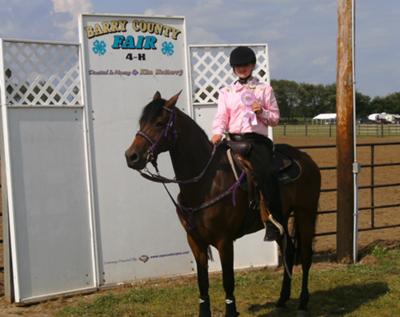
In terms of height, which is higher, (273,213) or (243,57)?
(243,57)

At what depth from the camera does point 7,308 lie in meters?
5.94

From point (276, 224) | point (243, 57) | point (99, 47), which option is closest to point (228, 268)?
point (276, 224)

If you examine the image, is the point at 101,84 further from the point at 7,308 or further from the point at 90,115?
the point at 7,308

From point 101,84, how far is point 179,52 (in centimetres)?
108

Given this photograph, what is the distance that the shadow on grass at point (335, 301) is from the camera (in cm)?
565

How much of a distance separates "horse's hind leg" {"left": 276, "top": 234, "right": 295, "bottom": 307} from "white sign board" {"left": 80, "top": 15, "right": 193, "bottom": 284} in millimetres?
1543

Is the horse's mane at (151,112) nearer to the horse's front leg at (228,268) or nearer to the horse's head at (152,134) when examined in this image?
the horse's head at (152,134)

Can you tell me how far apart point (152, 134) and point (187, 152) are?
430 mm

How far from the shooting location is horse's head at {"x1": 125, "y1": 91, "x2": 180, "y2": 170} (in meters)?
4.33

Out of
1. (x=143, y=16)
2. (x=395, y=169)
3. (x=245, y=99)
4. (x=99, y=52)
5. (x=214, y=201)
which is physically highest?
(x=143, y=16)

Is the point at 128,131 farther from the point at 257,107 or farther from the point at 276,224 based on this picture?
the point at 276,224

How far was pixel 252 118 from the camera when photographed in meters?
5.08

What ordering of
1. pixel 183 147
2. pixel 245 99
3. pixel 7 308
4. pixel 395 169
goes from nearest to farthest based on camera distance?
1. pixel 183 147
2. pixel 245 99
3. pixel 7 308
4. pixel 395 169

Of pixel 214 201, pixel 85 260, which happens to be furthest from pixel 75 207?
pixel 214 201
